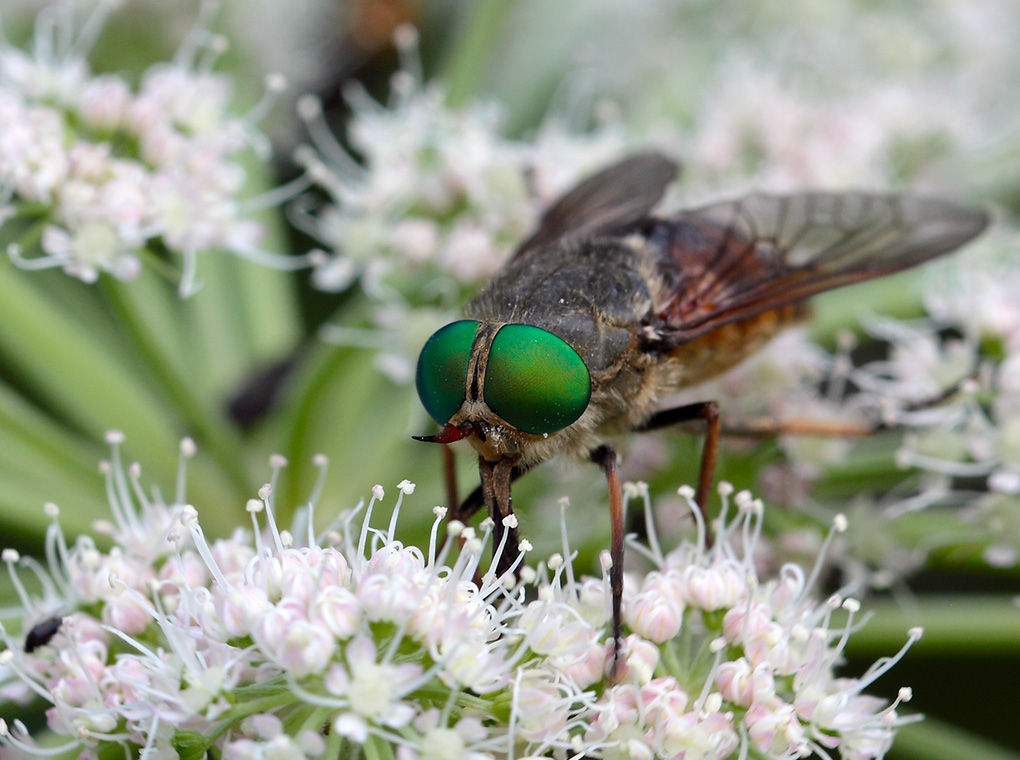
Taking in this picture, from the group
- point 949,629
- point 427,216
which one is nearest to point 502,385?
point 427,216

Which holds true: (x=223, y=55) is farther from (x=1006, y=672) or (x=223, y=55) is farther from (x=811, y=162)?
(x=1006, y=672)

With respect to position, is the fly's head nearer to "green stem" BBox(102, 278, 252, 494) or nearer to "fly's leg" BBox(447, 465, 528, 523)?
"fly's leg" BBox(447, 465, 528, 523)

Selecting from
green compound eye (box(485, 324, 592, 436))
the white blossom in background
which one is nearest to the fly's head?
green compound eye (box(485, 324, 592, 436))

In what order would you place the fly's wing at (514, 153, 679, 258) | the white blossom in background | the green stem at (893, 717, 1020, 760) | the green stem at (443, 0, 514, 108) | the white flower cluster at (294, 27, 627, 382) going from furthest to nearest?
1. the green stem at (443, 0, 514, 108)
2. the white flower cluster at (294, 27, 627, 382)
3. the green stem at (893, 717, 1020, 760)
4. the fly's wing at (514, 153, 679, 258)
5. the white blossom in background

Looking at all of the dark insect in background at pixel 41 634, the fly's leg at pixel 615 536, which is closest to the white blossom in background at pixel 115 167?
the dark insect in background at pixel 41 634

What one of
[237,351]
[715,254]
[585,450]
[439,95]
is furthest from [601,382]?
[237,351]

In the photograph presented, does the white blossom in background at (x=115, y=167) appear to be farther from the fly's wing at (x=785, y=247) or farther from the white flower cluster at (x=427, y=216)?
the fly's wing at (x=785, y=247)
